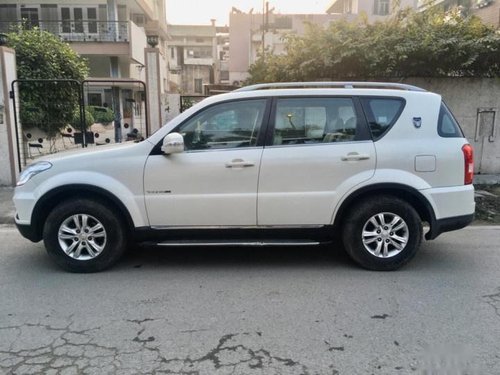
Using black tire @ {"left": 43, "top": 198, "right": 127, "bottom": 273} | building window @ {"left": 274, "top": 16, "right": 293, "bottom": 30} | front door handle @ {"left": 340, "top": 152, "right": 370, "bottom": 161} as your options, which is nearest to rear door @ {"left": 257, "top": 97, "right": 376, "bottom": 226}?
front door handle @ {"left": 340, "top": 152, "right": 370, "bottom": 161}

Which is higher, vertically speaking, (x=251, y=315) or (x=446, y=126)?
(x=446, y=126)

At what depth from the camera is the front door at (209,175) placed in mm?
4582

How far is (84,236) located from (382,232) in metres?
3.06

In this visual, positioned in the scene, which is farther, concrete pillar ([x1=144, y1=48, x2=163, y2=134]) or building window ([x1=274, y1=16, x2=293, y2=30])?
building window ([x1=274, y1=16, x2=293, y2=30])

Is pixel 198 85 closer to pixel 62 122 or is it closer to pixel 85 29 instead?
pixel 85 29

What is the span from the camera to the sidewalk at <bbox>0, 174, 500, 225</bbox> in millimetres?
6807

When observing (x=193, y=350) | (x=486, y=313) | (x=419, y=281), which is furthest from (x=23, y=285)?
(x=486, y=313)

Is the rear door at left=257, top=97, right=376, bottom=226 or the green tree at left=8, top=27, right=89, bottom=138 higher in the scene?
the green tree at left=8, top=27, right=89, bottom=138

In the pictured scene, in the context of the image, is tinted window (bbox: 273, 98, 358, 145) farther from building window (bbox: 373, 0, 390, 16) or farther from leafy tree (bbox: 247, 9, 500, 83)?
building window (bbox: 373, 0, 390, 16)

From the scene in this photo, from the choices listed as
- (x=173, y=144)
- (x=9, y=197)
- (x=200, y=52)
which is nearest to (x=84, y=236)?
(x=173, y=144)

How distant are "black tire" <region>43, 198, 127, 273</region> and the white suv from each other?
0.01m

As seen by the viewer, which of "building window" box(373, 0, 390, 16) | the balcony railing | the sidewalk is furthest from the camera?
"building window" box(373, 0, 390, 16)

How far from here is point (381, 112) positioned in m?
4.77

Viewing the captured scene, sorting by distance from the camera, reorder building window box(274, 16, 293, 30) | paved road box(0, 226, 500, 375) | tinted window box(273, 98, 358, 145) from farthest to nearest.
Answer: building window box(274, 16, 293, 30) < tinted window box(273, 98, 358, 145) < paved road box(0, 226, 500, 375)
